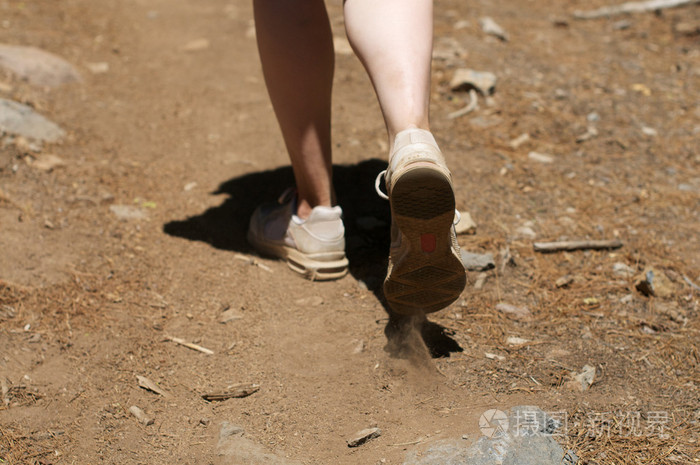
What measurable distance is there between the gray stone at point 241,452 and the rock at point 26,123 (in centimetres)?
214

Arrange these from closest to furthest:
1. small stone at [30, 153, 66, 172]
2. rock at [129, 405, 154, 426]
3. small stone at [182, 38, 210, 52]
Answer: rock at [129, 405, 154, 426] < small stone at [30, 153, 66, 172] < small stone at [182, 38, 210, 52]

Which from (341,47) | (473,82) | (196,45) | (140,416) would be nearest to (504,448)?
(140,416)

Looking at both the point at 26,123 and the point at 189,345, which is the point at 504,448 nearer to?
the point at 189,345

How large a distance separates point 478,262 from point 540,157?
1083 millimetres

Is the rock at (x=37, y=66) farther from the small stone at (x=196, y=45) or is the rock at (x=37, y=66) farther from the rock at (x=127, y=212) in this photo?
the rock at (x=127, y=212)

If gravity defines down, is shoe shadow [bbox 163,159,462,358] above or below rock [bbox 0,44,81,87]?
below

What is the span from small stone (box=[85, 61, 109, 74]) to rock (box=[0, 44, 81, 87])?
0.41 ft

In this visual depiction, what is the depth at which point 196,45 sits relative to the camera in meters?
4.44

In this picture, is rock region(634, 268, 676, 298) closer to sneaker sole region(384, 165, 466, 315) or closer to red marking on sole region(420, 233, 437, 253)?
sneaker sole region(384, 165, 466, 315)

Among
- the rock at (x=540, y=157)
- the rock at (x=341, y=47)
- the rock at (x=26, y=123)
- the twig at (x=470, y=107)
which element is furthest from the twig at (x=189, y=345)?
the rock at (x=341, y=47)

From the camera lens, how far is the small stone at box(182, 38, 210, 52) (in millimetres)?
Answer: 4395

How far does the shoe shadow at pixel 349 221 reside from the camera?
2.23 metres

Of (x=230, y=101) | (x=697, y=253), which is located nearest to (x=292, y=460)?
(x=697, y=253)

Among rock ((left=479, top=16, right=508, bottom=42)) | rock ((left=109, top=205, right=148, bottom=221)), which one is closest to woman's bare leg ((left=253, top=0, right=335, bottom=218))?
rock ((left=109, top=205, right=148, bottom=221))
